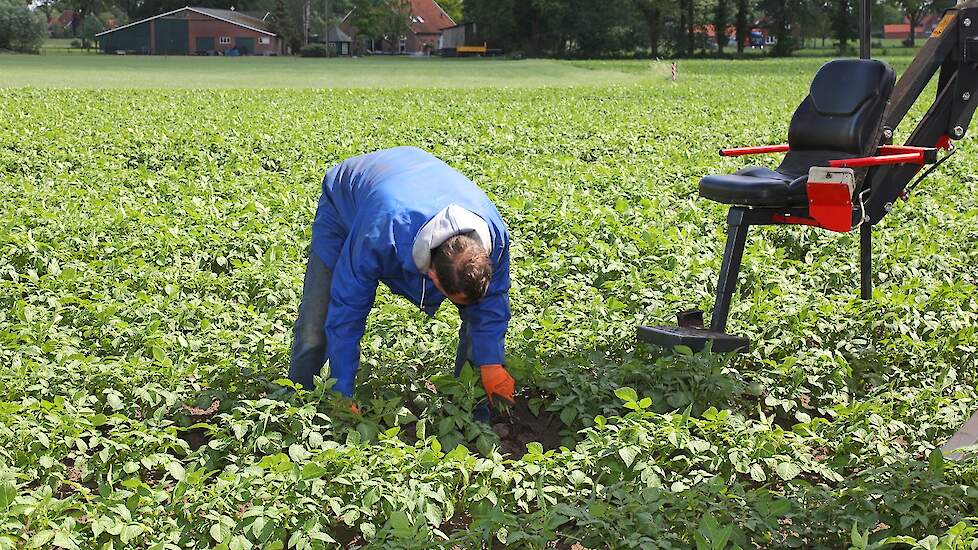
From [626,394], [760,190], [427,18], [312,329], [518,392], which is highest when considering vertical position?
[427,18]

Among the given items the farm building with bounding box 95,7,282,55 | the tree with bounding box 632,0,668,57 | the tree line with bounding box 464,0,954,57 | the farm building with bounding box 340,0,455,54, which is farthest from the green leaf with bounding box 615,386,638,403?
the farm building with bounding box 340,0,455,54

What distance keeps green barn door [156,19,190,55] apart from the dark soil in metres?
79.5

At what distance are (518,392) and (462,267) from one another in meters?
1.52

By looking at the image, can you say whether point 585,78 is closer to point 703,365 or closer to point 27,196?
point 27,196

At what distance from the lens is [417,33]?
96.3 m

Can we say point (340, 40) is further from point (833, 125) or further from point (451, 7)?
point (833, 125)

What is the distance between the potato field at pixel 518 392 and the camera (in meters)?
3.64

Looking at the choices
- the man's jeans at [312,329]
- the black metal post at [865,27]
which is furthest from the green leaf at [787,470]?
the black metal post at [865,27]

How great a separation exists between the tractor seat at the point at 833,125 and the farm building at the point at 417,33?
288 feet

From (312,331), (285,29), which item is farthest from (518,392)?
(285,29)

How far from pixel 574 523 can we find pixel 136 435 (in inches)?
62.6

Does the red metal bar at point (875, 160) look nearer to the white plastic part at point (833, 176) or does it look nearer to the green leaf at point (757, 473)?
the white plastic part at point (833, 176)

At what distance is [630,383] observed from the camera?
4.98 m

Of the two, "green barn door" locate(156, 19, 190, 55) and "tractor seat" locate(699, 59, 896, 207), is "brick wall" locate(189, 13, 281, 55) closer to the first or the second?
"green barn door" locate(156, 19, 190, 55)
